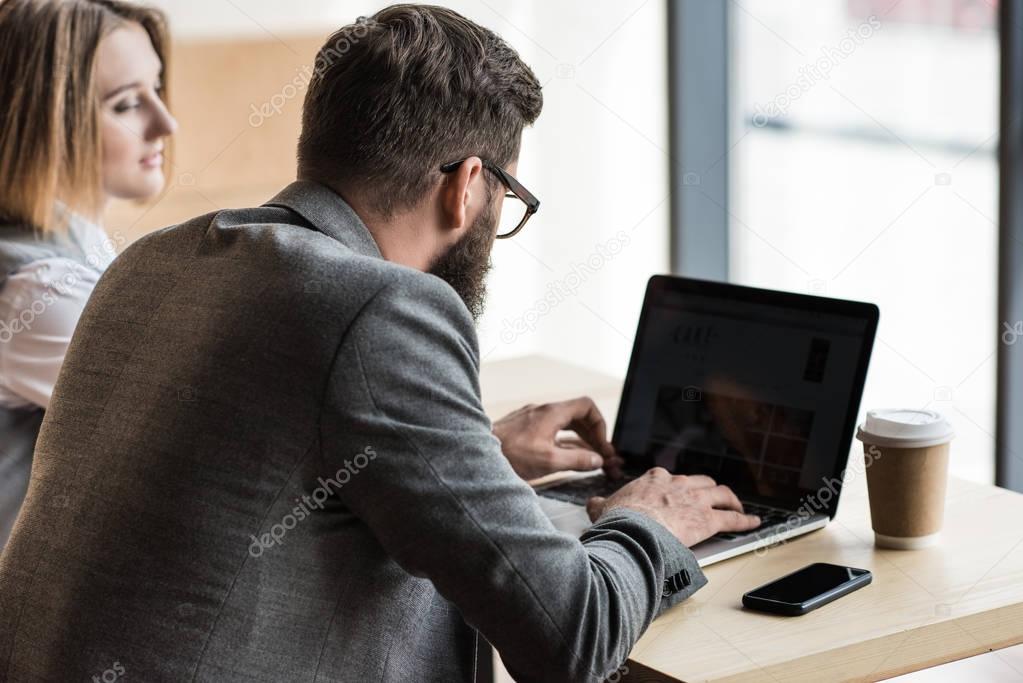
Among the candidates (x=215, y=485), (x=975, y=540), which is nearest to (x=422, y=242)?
(x=215, y=485)

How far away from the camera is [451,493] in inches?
37.2

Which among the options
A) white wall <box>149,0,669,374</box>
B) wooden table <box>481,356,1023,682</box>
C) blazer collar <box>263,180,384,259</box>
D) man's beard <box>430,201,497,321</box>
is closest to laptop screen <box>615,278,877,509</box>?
wooden table <box>481,356,1023,682</box>

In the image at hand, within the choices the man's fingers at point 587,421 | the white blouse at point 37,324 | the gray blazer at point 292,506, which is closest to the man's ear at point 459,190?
the gray blazer at point 292,506

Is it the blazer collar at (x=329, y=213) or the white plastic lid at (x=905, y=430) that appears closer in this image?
the blazer collar at (x=329, y=213)

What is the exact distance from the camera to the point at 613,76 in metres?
3.86

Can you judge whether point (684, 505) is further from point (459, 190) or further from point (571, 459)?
point (459, 190)

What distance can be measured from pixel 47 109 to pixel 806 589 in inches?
54.0

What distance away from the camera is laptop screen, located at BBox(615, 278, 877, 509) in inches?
54.4

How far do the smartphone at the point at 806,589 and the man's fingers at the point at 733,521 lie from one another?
94 millimetres

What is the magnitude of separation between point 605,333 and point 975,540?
9.01ft

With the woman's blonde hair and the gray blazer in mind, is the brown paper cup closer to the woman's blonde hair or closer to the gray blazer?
the gray blazer

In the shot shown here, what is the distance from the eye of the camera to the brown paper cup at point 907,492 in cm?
126

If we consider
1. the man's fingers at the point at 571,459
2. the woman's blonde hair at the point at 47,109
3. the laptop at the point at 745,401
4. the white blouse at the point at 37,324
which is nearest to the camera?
the laptop at the point at 745,401

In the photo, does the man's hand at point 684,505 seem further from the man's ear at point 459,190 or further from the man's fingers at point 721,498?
the man's ear at point 459,190
